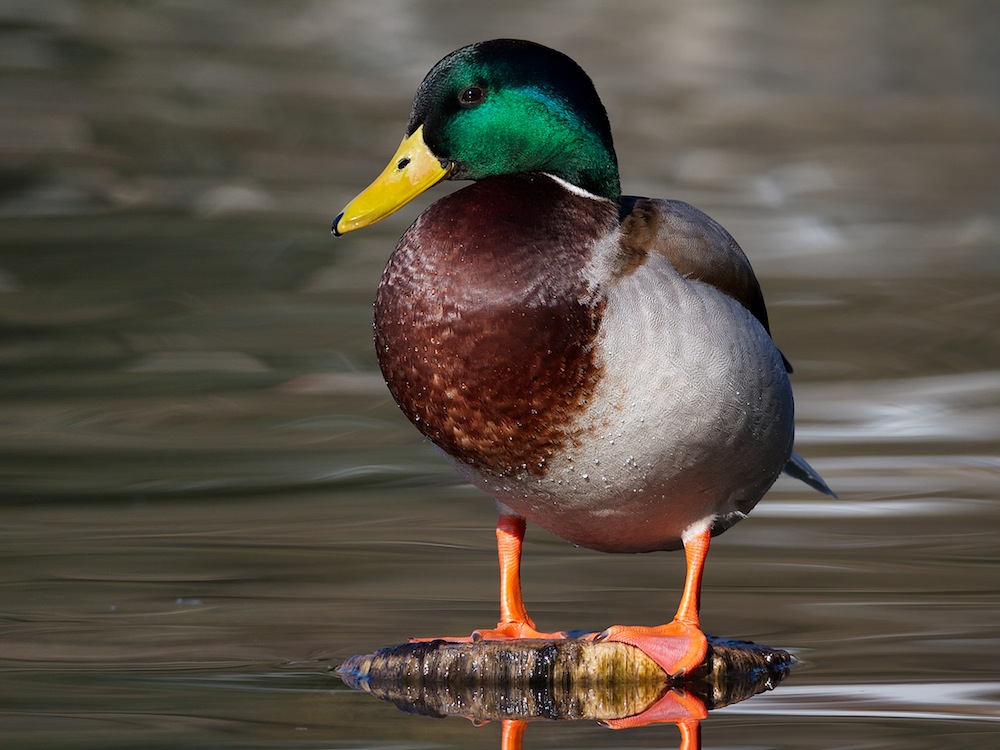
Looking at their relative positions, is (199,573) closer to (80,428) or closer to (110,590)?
(110,590)

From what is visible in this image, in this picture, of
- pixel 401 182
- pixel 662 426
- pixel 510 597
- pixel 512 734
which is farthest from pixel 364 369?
pixel 512 734

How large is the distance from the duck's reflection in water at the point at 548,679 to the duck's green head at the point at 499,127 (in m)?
1.00

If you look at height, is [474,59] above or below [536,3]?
below

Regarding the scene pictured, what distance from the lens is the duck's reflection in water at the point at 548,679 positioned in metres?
4.08

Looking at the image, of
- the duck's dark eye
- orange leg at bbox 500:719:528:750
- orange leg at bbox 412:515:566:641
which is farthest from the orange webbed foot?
the duck's dark eye

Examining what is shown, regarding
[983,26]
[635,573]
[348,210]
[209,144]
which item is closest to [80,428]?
[635,573]

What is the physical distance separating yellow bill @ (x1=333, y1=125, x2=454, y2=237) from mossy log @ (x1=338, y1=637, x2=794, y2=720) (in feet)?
3.21

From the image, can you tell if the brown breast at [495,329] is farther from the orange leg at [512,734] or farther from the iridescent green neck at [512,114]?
the orange leg at [512,734]

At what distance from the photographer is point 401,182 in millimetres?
4352

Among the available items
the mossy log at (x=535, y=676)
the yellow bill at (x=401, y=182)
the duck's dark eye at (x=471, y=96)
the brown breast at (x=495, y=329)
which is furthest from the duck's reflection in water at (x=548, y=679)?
the duck's dark eye at (x=471, y=96)

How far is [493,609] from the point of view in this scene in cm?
489

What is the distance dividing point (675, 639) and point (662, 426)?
505mm

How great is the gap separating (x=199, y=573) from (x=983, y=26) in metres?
12.6

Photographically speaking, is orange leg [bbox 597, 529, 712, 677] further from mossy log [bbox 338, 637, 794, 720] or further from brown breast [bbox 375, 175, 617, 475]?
brown breast [bbox 375, 175, 617, 475]
